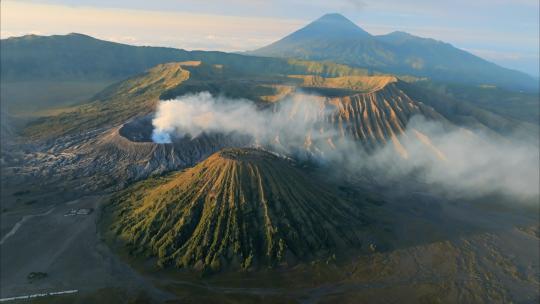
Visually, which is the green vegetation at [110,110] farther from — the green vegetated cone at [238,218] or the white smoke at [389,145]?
the green vegetated cone at [238,218]

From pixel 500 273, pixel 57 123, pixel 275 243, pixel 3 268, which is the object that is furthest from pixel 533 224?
pixel 57 123

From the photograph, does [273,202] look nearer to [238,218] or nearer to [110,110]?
[238,218]

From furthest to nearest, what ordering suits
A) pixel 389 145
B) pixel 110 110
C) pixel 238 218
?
pixel 110 110 < pixel 389 145 < pixel 238 218

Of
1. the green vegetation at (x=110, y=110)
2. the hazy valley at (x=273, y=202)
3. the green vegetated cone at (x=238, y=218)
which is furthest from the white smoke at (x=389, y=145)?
the green vegetated cone at (x=238, y=218)

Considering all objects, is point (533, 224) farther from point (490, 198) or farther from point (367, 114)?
point (367, 114)

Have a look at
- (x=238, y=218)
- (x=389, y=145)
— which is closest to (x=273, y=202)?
(x=238, y=218)
